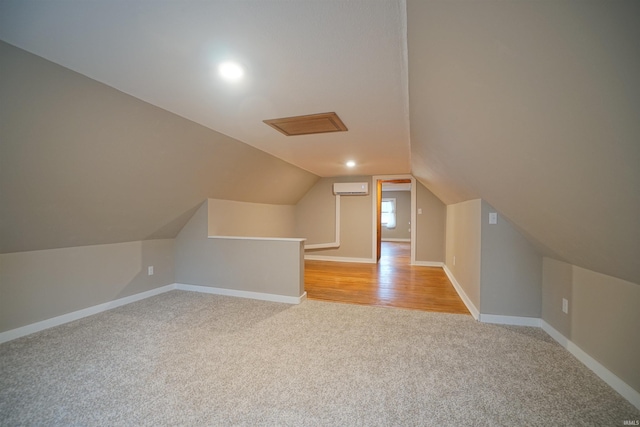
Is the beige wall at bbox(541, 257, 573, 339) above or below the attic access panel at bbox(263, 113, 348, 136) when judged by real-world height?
below

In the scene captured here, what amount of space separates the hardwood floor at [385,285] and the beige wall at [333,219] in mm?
533

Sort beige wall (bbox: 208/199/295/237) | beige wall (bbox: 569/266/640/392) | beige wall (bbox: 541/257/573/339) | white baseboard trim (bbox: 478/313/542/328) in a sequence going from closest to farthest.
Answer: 1. beige wall (bbox: 569/266/640/392)
2. beige wall (bbox: 541/257/573/339)
3. white baseboard trim (bbox: 478/313/542/328)
4. beige wall (bbox: 208/199/295/237)

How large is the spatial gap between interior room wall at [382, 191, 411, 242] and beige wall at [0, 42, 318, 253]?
8431 mm

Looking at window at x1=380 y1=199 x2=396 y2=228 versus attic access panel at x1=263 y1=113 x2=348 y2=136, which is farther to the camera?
window at x1=380 y1=199 x2=396 y2=228

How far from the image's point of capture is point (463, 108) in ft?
5.39

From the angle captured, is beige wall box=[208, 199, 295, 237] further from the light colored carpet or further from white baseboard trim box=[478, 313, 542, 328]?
white baseboard trim box=[478, 313, 542, 328]

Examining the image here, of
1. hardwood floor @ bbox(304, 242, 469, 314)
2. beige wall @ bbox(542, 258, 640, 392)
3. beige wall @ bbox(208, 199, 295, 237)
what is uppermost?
beige wall @ bbox(208, 199, 295, 237)

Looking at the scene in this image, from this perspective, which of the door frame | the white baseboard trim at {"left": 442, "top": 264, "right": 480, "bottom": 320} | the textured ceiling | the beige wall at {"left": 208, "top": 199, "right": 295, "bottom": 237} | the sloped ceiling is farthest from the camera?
the door frame

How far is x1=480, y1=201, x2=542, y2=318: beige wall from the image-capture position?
2.79 metres

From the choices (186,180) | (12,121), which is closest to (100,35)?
(12,121)

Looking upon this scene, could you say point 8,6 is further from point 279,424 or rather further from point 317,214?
point 317,214

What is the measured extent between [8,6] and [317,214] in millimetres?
5827

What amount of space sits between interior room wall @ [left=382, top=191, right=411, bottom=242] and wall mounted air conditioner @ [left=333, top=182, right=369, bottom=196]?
5.21m

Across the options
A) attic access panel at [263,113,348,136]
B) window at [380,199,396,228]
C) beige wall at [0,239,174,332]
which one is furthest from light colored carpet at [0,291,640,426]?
window at [380,199,396,228]
